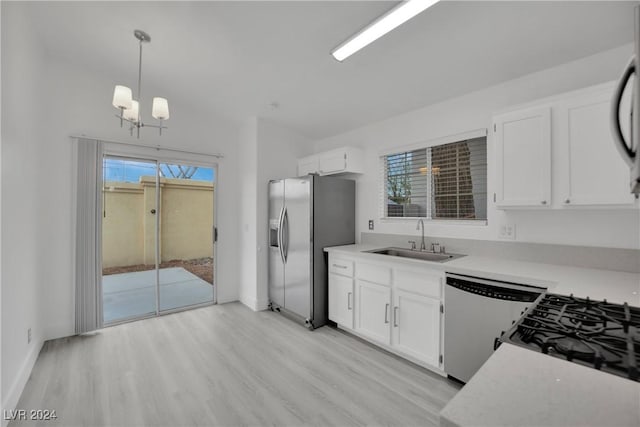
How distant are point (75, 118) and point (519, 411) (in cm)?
439

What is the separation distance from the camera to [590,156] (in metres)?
1.87

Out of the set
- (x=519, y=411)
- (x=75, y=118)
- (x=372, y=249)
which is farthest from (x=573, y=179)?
(x=75, y=118)

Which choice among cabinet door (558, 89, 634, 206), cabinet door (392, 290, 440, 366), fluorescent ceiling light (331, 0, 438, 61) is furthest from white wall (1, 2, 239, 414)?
cabinet door (558, 89, 634, 206)

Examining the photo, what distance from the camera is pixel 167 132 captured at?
3.75 m

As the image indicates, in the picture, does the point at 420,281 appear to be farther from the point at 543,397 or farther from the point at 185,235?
the point at 185,235

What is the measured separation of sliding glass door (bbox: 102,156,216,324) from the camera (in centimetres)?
344

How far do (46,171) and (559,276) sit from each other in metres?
4.79

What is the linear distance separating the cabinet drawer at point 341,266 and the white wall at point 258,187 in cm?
117

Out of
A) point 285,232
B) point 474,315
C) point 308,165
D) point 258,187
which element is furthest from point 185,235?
point 474,315

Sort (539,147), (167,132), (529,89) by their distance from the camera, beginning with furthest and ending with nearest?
(167,132)
(529,89)
(539,147)

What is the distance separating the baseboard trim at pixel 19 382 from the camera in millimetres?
1828

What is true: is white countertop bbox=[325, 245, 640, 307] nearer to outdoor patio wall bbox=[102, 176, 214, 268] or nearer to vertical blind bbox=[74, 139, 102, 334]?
outdoor patio wall bbox=[102, 176, 214, 268]

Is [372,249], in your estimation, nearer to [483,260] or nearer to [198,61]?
[483,260]

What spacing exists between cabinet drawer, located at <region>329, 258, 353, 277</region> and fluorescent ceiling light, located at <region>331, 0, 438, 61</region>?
2042mm
